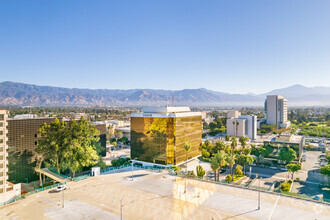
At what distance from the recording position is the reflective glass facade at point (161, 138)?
74.8 m

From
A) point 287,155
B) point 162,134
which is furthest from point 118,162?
point 287,155

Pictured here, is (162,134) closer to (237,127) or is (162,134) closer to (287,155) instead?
(287,155)

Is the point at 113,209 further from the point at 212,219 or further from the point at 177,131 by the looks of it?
the point at 177,131

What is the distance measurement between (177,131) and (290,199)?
39.0 metres

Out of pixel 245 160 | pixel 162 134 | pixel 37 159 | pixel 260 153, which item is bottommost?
pixel 260 153

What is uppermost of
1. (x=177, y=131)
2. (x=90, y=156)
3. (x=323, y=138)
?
(x=177, y=131)

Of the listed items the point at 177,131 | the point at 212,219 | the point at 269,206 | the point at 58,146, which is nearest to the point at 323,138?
the point at 177,131

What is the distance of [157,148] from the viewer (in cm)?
7600

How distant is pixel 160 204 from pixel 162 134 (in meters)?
34.0

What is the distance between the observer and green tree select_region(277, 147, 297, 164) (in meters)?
86.7

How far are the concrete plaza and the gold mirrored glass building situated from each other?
2011 centimetres

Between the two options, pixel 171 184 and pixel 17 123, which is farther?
pixel 17 123

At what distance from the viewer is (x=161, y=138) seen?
247 ft

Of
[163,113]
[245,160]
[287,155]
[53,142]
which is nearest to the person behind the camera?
[53,142]
